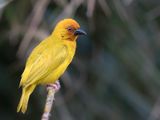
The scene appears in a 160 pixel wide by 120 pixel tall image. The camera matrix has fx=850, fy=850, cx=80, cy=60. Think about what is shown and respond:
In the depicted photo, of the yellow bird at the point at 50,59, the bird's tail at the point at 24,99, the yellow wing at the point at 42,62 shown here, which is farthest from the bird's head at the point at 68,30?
the bird's tail at the point at 24,99

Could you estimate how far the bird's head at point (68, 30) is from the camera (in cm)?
654

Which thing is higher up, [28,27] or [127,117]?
[28,27]

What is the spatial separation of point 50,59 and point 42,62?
0.14 metres

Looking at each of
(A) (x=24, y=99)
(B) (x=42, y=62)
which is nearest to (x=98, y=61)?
(B) (x=42, y=62)

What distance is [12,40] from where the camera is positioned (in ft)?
26.0

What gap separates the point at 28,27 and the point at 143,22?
1183mm

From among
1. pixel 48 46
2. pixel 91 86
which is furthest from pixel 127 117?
pixel 48 46

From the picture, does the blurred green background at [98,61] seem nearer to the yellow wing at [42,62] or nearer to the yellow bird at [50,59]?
the yellow bird at [50,59]

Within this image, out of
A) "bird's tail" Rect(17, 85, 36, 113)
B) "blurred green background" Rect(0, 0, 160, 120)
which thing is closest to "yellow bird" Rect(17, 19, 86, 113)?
"bird's tail" Rect(17, 85, 36, 113)

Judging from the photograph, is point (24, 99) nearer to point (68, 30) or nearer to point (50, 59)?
point (50, 59)

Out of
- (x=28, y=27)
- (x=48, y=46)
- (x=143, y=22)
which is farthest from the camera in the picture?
(x=143, y=22)

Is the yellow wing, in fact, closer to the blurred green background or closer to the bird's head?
the bird's head

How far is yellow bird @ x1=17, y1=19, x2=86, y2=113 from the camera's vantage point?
242 inches

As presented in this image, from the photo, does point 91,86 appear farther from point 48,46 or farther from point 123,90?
point 48,46
